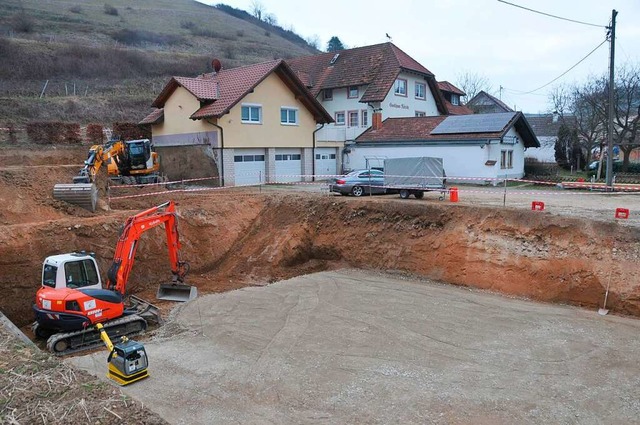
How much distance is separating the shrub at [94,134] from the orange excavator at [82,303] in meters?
22.3

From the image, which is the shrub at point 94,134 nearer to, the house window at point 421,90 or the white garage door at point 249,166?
the white garage door at point 249,166

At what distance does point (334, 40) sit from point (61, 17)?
65.4m

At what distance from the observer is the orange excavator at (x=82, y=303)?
1163 cm

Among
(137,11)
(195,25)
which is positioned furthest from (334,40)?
(137,11)

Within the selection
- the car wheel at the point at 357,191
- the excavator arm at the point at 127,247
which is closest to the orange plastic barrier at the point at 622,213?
the car wheel at the point at 357,191

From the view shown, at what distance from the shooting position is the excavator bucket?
51.6 ft

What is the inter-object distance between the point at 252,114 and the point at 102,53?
36.3m

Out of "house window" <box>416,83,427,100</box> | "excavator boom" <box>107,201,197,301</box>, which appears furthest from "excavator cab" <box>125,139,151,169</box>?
"house window" <box>416,83,427,100</box>

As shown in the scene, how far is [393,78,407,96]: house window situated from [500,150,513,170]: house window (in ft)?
35.6

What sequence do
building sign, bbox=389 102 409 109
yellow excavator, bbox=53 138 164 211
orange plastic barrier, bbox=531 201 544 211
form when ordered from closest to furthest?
orange plastic barrier, bbox=531 201 544 211
yellow excavator, bbox=53 138 164 211
building sign, bbox=389 102 409 109

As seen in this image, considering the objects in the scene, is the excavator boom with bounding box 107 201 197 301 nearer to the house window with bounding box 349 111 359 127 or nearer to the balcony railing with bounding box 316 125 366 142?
the balcony railing with bounding box 316 125 366 142

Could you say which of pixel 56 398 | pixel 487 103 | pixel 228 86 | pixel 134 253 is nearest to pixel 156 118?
pixel 228 86

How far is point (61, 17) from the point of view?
71.6 metres

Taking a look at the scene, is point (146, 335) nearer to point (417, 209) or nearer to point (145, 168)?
point (417, 209)
